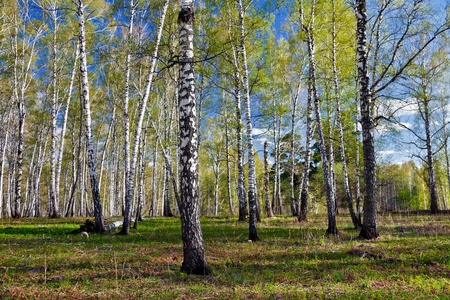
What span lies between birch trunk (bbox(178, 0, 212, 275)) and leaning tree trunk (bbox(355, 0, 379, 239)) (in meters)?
6.01

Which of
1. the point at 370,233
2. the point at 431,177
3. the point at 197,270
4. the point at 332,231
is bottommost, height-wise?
the point at 332,231

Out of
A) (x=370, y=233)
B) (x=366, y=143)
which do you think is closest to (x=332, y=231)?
(x=370, y=233)

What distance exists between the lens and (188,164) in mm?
4688

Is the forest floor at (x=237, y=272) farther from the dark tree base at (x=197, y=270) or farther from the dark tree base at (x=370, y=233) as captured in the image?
the dark tree base at (x=370, y=233)

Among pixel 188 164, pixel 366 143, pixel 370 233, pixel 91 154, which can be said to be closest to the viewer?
pixel 188 164

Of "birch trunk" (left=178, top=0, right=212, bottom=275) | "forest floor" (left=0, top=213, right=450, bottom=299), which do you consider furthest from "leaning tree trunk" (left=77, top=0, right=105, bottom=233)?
"birch trunk" (left=178, top=0, right=212, bottom=275)

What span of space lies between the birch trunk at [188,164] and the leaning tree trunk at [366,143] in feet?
19.7

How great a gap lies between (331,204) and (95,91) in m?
22.5

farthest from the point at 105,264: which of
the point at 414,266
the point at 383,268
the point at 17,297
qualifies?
the point at 414,266

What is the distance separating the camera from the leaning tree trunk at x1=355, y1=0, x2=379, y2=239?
809 centimetres

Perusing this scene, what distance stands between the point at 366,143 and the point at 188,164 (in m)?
6.46

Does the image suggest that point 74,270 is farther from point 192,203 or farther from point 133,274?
point 192,203

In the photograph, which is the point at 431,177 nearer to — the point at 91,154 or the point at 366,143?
the point at 366,143

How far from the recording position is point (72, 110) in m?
24.2
